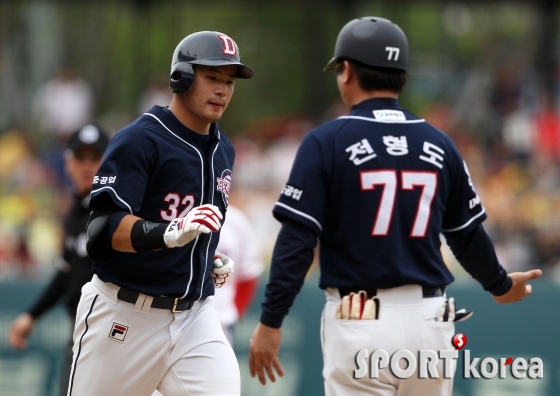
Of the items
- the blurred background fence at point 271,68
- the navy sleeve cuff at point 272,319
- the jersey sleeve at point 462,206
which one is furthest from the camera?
the blurred background fence at point 271,68

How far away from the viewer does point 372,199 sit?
14.1 ft

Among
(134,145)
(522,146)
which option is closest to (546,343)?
(522,146)

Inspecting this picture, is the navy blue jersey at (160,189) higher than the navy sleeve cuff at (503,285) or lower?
higher

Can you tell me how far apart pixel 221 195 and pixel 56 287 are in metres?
2.41

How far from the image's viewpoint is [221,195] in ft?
14.5

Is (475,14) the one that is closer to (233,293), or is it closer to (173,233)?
(233,293)

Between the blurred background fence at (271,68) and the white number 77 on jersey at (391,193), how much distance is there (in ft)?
24.9

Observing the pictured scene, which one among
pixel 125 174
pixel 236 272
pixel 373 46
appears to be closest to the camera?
pixel 125 174

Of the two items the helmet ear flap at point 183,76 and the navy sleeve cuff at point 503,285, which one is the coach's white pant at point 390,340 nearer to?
the navy sleeve cuff at point 503,285

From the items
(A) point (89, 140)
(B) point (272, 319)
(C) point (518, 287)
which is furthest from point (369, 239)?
(A) point (89, 140)

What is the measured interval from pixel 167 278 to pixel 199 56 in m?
1.03

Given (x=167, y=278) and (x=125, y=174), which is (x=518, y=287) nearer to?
(x=167, y=278)

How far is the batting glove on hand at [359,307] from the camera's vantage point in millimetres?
4270

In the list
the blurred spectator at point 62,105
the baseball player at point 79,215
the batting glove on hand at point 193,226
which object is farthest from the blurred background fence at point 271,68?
the batting glove on hand at point 193,226
